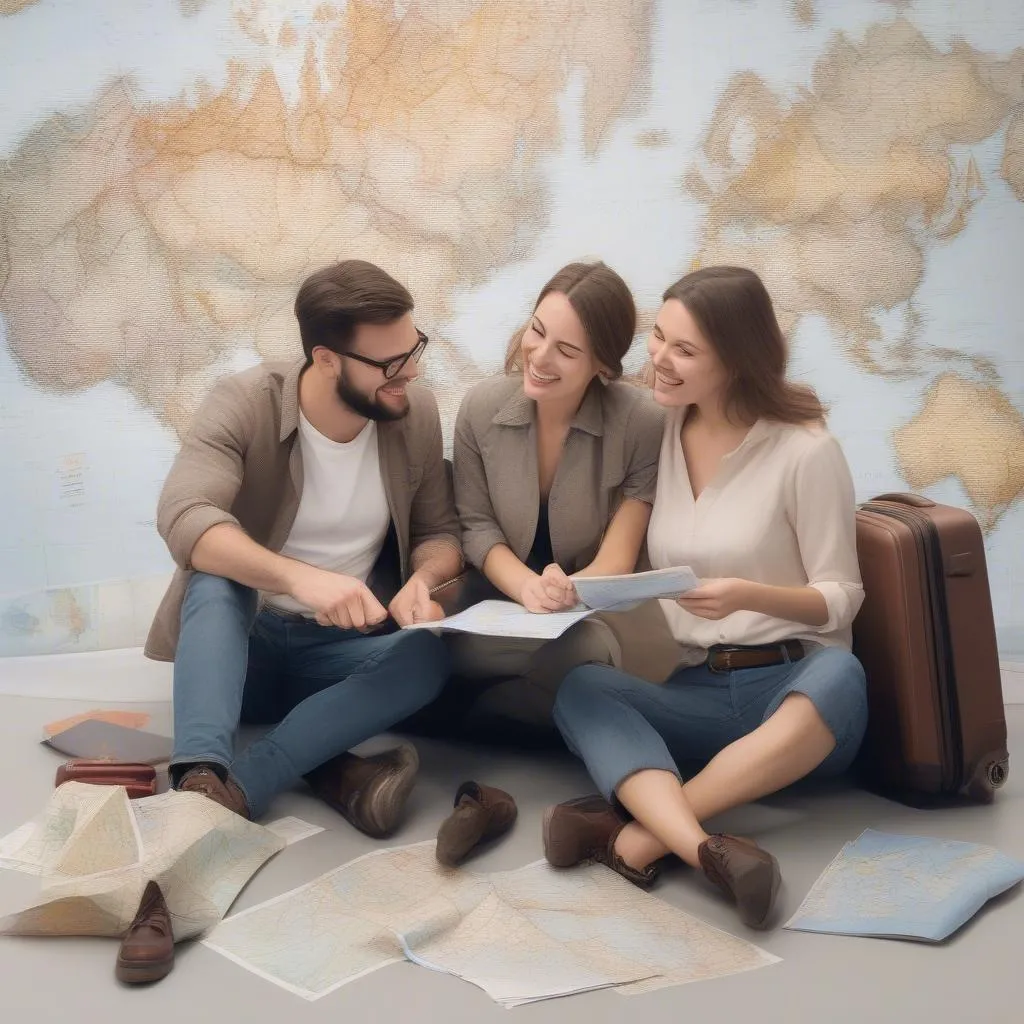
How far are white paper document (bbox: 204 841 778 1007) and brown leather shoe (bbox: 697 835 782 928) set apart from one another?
0.06 meters

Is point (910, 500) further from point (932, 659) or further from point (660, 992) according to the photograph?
point (660, 992)

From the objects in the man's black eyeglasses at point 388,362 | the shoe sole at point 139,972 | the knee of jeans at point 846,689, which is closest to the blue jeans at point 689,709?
the knee of jeans at point 846,689

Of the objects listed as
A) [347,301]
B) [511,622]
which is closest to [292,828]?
[511,622]

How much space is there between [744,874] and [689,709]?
20.8 inches

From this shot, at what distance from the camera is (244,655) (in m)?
2.48

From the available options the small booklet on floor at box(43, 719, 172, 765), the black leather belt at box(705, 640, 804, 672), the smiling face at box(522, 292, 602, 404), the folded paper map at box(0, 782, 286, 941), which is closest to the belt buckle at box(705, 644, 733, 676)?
the black leather belt at box(705, 640, 804, 672)

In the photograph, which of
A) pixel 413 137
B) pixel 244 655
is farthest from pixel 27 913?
pixel 413 137

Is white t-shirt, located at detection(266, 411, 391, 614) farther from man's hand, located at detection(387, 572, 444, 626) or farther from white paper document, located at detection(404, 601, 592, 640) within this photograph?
white paper document, located at detection(404, 601, 592, 640)

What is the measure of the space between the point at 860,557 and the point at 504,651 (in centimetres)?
82

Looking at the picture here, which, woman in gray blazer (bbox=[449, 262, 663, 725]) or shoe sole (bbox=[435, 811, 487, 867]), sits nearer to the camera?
shoe sole (bbox=[435, 811, 487, 867])

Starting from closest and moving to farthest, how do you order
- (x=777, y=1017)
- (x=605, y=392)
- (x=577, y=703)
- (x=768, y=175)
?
(x=777, y=1017) < (x=577, y=703) < (x=605, y=392) < (x=768, y=175)

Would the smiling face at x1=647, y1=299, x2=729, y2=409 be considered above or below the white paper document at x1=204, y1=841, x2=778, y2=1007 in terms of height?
above

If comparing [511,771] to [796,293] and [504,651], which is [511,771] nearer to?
[504,651]

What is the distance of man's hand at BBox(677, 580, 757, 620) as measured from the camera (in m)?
2.28
